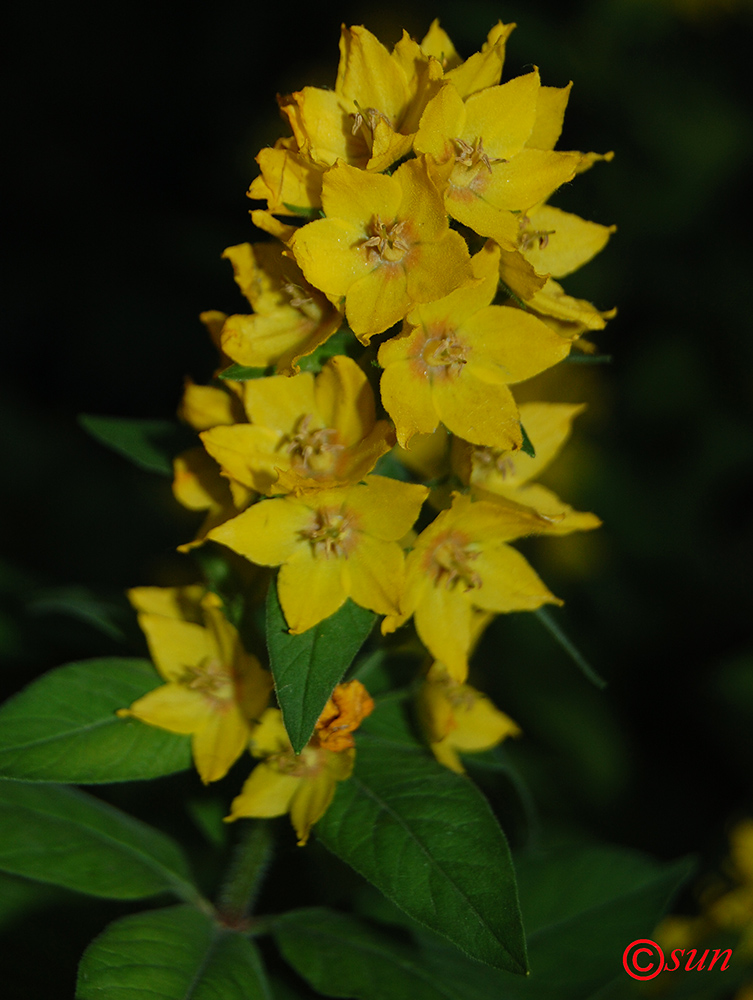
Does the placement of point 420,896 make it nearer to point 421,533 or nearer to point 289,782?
point 289,782

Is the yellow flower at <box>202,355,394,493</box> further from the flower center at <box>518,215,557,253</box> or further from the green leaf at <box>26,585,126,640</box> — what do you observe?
the green leaf at <box>26,585,126,640</box>

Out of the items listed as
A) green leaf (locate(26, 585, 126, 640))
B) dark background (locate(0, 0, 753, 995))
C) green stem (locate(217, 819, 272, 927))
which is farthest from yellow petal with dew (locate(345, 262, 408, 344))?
dark background (locate(0, 0, 753, 995))

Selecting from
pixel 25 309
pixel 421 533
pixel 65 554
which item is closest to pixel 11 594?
pixel 421 533

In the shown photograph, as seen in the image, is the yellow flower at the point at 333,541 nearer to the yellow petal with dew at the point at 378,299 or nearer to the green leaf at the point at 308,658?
the green leaf at the point at 308,658

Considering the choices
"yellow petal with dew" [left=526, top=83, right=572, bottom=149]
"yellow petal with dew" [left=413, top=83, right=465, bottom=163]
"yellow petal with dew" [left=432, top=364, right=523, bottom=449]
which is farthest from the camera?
"yellow petal with dew" [left=526, top=83, right=572, bottom=149]

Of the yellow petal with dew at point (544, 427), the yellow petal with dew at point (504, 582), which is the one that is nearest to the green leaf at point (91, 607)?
the yellow petal with dew at point (504, 582)

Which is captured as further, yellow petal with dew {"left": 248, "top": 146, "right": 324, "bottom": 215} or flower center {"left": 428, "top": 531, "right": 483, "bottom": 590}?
flower center {"left": 428, "top": 531, "right": 483, "bottom": 590}

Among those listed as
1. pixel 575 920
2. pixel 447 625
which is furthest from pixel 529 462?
pixel 575 920
